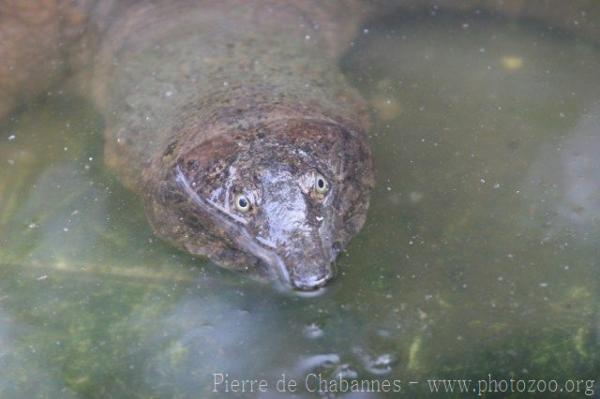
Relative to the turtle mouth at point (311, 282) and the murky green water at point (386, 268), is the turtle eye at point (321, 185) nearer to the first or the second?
the murky green water at point (386, 268)

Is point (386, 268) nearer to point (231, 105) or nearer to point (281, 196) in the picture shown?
point (281, 196)

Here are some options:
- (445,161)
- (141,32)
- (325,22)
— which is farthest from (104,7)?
(445,161)


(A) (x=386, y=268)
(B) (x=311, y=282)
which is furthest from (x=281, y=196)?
(A) (x=386, y=268)

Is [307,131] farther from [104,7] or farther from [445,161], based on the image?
[104,7]

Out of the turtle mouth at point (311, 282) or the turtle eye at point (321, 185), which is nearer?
the turtle mouth at point (311, 282)

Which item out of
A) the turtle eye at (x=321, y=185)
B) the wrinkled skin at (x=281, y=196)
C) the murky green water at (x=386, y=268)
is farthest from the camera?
the turtle eye at (x=321, y=185)

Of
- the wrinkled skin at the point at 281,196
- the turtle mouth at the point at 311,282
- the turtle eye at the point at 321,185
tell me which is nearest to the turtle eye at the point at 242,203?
the wrinkled skin at the point at 281,196
